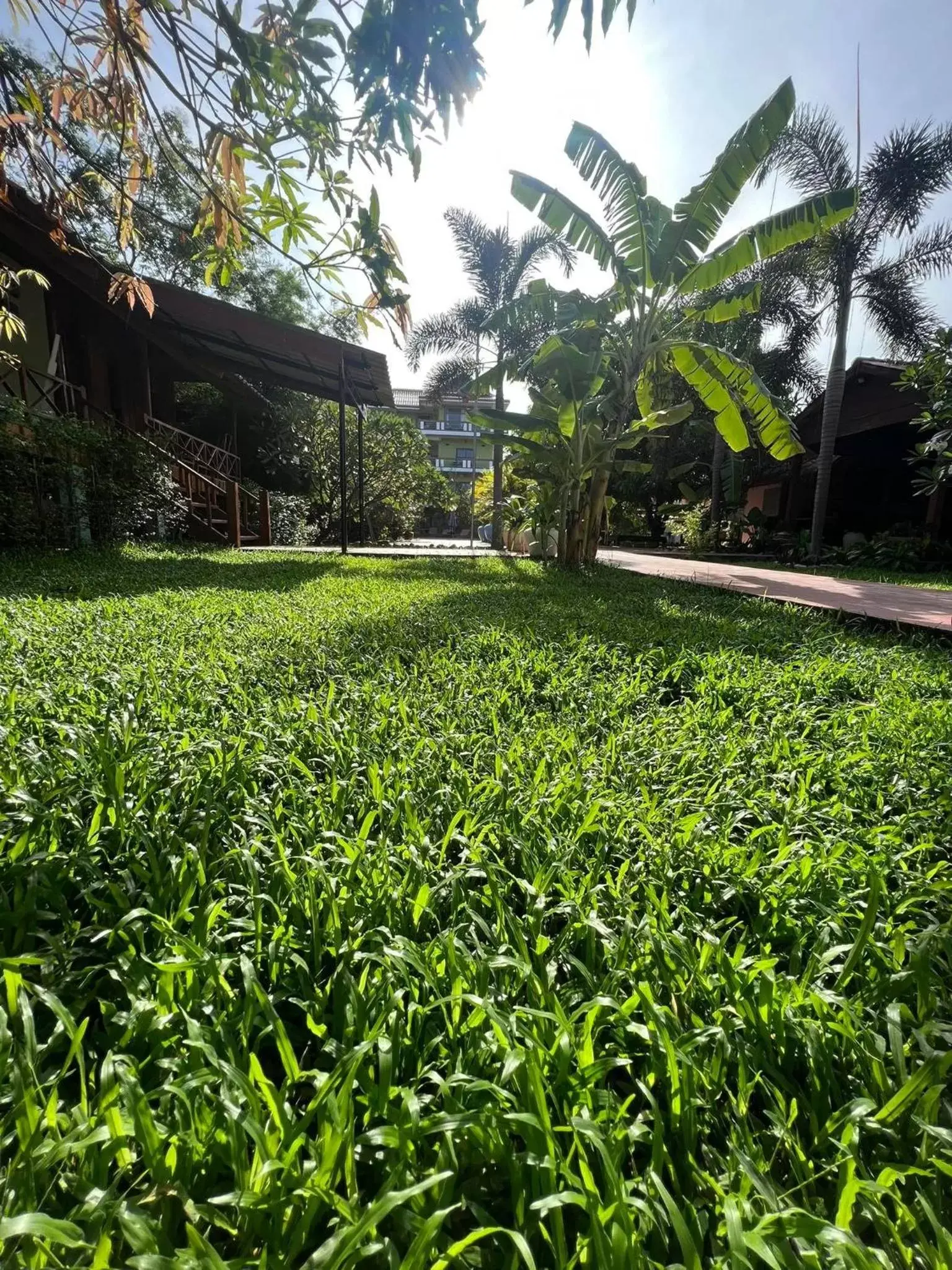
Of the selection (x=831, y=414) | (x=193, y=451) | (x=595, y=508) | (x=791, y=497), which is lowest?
(x=595, y=508)

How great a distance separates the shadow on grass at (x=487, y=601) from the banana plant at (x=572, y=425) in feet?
3.06

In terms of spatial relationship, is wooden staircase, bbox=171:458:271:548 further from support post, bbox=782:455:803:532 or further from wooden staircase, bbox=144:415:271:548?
support post, bbox=782:455:803:532

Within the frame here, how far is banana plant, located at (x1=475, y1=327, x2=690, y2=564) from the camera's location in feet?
24.8

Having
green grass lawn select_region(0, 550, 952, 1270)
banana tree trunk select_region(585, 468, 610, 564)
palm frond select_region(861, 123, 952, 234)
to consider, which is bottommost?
green grass lawn select_region(0, 550, 952, 1270)

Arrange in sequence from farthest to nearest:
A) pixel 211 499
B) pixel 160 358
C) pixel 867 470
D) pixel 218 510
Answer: pixel 867 470 → pixel 160 358 → pixel 218 510 → pixel 211 499

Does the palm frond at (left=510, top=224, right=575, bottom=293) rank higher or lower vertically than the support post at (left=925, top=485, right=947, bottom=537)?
higher

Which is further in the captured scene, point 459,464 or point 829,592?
point 459,464

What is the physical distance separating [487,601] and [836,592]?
4399 millimetres

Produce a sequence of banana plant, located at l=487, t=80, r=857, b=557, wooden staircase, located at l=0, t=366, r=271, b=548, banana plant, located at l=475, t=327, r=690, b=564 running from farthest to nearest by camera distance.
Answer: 1. wooden staircase, located at l=0, t=366, r=271, b=548
2. banana plant, located at l=475, t=327, r=690, b=564
3. banana plant, located at l=487, t=80, r=857, b=557

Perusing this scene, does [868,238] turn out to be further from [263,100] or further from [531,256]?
[263,100]

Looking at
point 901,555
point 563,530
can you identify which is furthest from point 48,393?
point 901,555

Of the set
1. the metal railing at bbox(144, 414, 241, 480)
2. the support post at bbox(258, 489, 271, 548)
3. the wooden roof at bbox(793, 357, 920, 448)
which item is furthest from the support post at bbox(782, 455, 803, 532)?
the metal railing at bbox(144, 414, 241, 480)

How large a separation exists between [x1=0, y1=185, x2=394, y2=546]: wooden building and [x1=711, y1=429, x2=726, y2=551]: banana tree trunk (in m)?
11.4

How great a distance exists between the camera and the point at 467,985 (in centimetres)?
99
